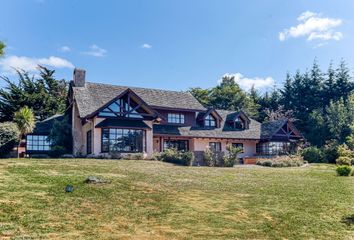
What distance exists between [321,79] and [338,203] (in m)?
53.2

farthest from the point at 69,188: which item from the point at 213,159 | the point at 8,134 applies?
the point at 8,134

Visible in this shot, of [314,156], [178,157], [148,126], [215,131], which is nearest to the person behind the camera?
[178,157]

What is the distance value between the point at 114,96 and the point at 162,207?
2508cm

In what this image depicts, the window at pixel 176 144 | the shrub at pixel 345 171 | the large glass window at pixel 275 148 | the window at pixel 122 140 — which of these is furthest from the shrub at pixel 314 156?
the window at pixel 122 140

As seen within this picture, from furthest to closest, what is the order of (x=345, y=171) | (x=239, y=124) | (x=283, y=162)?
(x=239, y=124), (x=283, y=162), (x=345, y=171)

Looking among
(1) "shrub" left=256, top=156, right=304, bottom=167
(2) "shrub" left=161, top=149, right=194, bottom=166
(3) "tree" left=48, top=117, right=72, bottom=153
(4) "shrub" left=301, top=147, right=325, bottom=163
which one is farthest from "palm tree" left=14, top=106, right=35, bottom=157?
(4) "shrub" left=301, top=147, right=325, bottom=163

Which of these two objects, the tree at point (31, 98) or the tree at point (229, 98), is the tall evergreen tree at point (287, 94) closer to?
the tree at point (229, 98)

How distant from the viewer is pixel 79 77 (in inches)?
1518

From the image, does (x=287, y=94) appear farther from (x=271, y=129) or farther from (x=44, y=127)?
(x=44, y=127)

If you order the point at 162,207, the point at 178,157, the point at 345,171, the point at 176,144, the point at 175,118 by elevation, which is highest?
the point at 175,118

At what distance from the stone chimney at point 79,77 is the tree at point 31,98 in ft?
32.9

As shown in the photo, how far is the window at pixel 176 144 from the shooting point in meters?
40.9

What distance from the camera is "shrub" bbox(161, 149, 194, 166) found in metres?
30.6

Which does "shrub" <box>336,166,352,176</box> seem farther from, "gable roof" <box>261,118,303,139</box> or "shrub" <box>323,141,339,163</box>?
"gable roof" <box>261,118,303,139</box>
